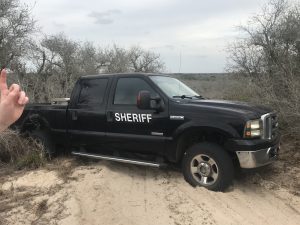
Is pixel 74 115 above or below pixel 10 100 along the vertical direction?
below

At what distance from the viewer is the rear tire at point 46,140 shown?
8.44 m

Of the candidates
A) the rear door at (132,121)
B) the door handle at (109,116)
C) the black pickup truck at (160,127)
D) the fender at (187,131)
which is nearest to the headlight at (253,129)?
the black pickup truck at (160,127)

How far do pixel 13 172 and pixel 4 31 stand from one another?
46.5ft

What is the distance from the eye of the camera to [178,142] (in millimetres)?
6758

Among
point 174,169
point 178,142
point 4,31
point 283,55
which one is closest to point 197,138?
point 178,142

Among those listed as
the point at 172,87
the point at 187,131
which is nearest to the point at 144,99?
the point at 187,131

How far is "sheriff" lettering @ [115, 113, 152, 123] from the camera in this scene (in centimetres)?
700

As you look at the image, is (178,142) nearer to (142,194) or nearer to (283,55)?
(142,194)

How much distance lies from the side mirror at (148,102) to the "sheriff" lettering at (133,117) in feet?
0.60

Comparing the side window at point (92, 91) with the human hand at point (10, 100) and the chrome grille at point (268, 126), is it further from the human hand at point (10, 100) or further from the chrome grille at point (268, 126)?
the human hand at point (10, 100)

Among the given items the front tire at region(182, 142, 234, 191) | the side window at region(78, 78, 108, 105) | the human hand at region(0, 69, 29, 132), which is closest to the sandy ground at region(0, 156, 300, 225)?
the front tire at region(182, 142, 234, 191)

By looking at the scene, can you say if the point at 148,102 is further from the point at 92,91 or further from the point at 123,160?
the point at 92,91

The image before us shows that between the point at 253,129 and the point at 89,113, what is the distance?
2971 millimetres

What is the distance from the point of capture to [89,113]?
781 centimetres
